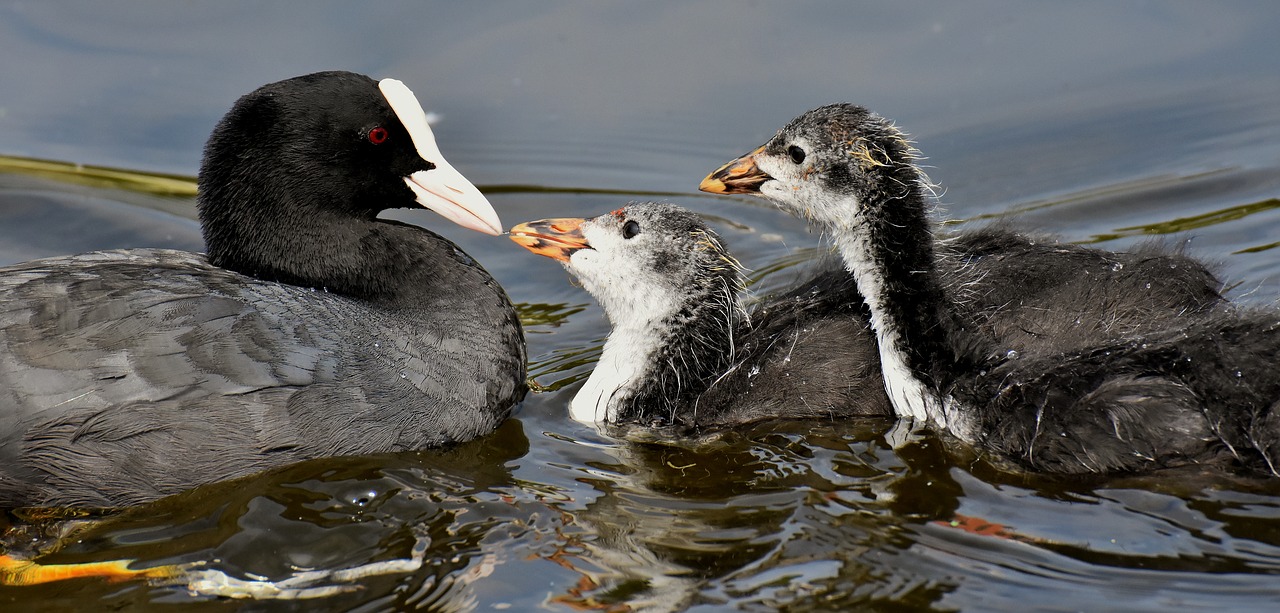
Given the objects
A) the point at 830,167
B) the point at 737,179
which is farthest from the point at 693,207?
the point at 830,167

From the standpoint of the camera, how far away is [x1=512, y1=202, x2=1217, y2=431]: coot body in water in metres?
5.39

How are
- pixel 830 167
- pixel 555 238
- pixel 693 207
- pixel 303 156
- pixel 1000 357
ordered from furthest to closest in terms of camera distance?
pixel 693 207 → pixel 555 238 → pixel 303 156 → pixel 830 167 → pixel 1000 357

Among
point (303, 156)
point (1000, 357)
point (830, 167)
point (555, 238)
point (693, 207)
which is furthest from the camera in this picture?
point (693, 207)

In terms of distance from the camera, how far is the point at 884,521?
4.68 metres

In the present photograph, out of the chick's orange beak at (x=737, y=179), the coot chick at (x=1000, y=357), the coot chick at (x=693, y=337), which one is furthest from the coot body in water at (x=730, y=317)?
the chick's orange beak at (x=737, y=179)

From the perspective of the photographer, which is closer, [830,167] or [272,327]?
[272,327]

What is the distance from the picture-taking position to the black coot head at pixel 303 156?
18.7ft

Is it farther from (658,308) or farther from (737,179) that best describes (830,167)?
(658,308)

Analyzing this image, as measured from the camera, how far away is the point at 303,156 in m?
5.74

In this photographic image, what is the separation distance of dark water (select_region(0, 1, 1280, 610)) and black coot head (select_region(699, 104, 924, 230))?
35.3 inches

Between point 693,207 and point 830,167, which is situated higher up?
point 830,167

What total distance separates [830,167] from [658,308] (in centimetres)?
87

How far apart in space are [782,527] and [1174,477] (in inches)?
51.7

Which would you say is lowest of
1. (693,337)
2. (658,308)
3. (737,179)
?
(693,337)
